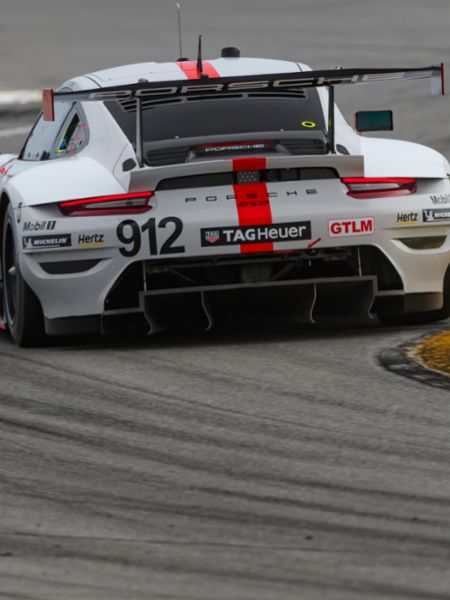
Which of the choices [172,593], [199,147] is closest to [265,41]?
[199,147]

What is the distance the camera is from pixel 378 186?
26.9 ft

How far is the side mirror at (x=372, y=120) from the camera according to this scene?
8570 mm

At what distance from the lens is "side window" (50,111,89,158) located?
29.0ft

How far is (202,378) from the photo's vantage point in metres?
7.31

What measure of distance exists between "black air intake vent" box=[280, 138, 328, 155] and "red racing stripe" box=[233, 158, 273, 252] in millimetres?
317

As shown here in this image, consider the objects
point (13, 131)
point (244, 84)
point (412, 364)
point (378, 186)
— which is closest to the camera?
point (412, 364)

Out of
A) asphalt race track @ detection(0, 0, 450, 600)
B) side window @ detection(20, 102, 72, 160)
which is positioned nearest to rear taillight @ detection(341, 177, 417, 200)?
asphalt race track @ detection(0, 0, 450, 600)

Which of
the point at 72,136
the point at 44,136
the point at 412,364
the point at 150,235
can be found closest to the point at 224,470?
the point at 412,364

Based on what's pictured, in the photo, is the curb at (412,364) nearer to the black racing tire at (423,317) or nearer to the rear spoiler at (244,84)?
the black racing tire at (423,317)

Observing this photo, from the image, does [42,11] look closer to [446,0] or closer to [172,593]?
[446,0]

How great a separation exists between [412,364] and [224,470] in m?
2.13

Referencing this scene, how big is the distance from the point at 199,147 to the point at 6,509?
354 centimetres

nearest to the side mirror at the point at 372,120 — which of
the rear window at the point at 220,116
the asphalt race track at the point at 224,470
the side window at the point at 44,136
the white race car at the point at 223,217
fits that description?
the white race car at the point at 223,217

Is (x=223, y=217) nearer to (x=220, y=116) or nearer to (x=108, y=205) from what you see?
(x=108, y=205)
